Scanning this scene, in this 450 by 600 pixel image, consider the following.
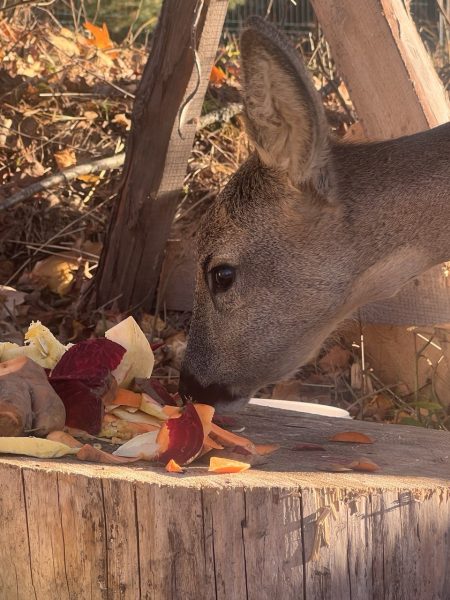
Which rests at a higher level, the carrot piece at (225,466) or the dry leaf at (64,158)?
the dry leaf at (64,158)

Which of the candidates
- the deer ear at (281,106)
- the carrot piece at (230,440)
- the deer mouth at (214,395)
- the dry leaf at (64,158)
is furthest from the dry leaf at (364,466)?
the dry leaf at (64,158)

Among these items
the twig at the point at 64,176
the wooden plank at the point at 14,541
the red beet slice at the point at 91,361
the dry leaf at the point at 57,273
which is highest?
the twig at the point at 64,176

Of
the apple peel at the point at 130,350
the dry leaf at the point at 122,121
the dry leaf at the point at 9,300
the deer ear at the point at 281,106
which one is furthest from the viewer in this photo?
the dry leaf at the point at 122,121

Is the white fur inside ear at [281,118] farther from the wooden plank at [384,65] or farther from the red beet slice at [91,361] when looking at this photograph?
the wooden plank at [384,65]

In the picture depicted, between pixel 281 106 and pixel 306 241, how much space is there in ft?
1.59

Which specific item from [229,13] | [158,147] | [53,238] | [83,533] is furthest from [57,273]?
[229,13]

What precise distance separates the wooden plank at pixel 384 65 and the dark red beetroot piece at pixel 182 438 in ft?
7.63

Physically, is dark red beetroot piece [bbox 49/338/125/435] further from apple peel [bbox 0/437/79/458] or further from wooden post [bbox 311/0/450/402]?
wooden post [bbox 311/0/450/402]

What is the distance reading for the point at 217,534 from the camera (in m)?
2.64

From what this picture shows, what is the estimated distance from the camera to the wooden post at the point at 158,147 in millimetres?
5078

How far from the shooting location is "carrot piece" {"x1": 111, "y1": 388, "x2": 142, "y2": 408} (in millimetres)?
3408

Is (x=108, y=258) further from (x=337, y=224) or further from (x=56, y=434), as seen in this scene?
(x=56, y=434)

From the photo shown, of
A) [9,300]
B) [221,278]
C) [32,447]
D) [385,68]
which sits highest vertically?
[385,68]

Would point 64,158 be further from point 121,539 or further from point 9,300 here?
point 121,539
